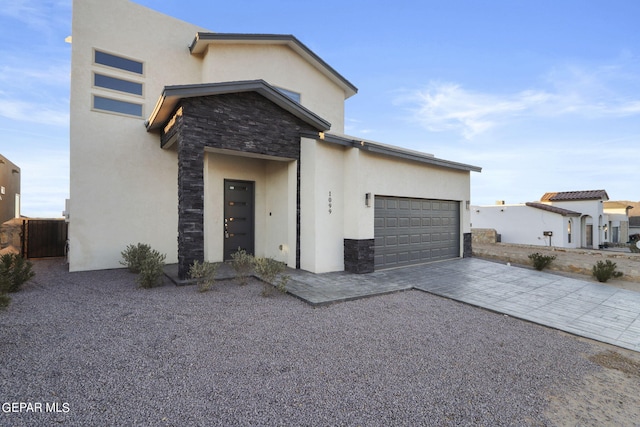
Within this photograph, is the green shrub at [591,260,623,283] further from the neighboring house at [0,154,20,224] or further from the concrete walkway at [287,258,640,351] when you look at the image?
the neighboring house at [0,154,20,224]

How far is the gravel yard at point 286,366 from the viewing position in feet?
7.94

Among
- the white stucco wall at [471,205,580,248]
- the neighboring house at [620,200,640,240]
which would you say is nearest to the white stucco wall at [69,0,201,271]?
the white stucco wall at [471,205,580,248]

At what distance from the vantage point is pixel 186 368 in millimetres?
3057

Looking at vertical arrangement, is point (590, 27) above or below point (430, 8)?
below

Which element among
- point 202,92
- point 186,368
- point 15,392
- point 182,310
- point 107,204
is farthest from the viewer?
point 107,204

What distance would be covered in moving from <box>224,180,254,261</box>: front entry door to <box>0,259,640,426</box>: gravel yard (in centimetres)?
390

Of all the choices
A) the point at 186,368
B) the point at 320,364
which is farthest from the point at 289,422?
the point at 186,368

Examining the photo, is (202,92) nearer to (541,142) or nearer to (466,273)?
(466,273)

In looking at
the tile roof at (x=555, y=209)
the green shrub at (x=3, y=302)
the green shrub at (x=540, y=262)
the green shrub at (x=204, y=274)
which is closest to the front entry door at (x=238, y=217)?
the green shrub at (x=204, y=274)

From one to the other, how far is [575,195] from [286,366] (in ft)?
99.5

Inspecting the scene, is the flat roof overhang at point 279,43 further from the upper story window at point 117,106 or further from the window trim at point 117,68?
the upper story window at point 117,106

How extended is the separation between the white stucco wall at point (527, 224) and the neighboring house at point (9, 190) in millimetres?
31521

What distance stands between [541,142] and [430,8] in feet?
37.6

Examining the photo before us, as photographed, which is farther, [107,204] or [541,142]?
[541,142]
